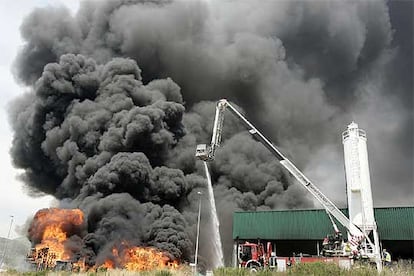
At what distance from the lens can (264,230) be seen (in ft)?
114

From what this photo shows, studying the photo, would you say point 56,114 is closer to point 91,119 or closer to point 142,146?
point 91,119

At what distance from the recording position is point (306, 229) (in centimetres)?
3303

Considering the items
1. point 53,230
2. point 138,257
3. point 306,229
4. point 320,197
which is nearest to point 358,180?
point 320,197

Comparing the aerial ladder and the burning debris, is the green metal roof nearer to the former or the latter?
the aerial ladder

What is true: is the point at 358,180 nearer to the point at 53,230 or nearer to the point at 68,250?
the point at 68,250

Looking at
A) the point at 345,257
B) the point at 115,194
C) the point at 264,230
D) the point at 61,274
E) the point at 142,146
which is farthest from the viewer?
the point at 142,146

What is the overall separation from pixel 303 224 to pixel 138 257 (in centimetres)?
1560

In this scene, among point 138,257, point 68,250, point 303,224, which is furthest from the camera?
point 68,250

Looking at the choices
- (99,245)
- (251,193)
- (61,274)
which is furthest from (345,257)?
(251,193)

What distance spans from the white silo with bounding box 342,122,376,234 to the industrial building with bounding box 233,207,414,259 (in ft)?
18.2

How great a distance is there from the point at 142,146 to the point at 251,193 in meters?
16.5

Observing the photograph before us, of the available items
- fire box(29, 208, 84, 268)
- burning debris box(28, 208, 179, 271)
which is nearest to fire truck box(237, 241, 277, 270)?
burning debris box(28, 208, 179, 271)

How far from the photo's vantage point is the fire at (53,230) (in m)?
33.8

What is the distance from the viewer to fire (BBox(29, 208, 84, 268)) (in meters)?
33.8
